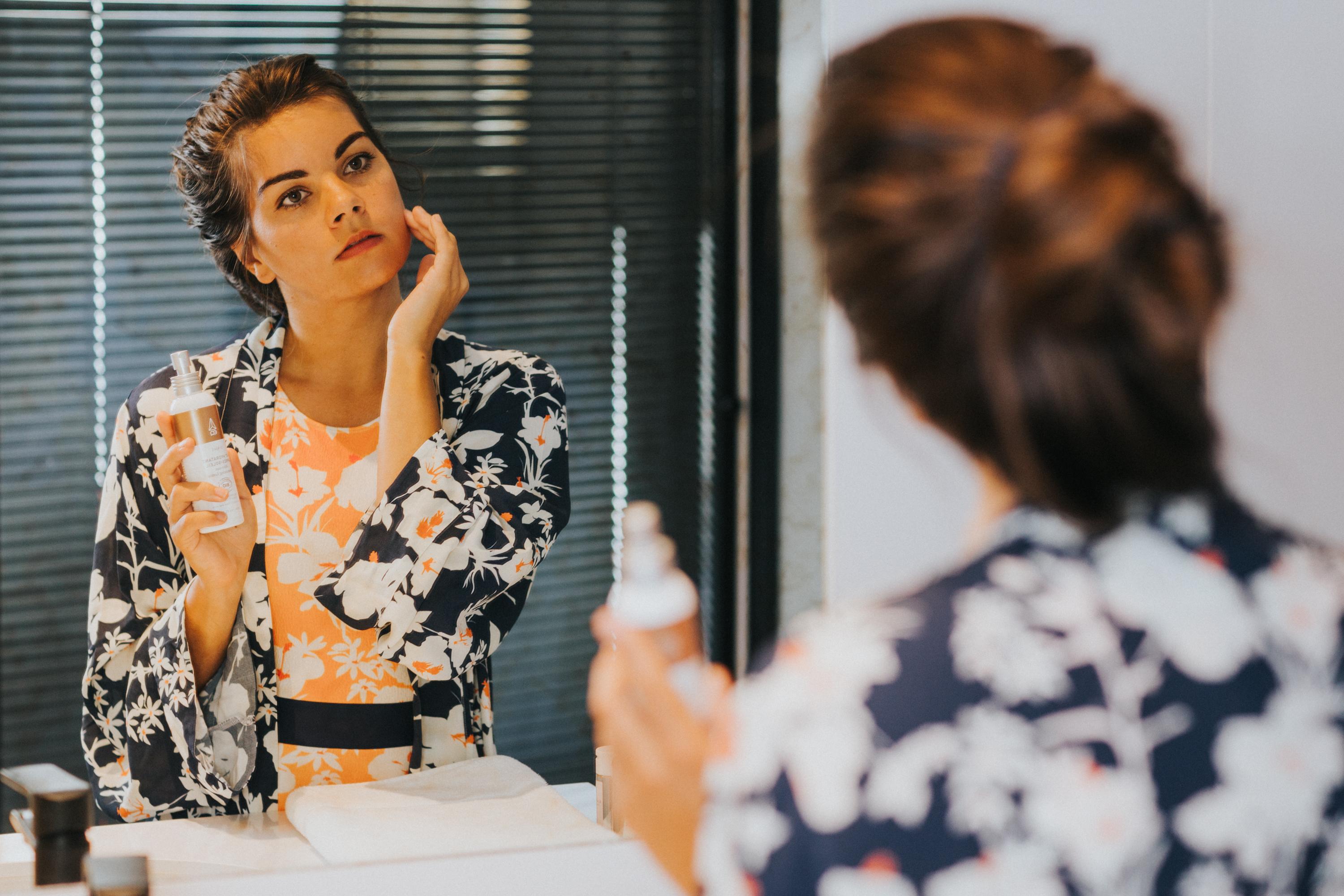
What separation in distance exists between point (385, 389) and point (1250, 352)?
0.89 meters

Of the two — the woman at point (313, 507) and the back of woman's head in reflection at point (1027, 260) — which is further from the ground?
the back of woman's head in reflection at point (1027, 260)

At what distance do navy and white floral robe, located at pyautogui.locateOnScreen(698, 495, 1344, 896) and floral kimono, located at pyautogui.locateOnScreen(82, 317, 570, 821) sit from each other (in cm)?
49

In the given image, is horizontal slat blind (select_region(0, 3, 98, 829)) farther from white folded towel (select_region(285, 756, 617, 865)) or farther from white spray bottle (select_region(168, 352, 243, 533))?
white folded towel (select_region(285, 756, 617, 865))

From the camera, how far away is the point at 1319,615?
1.77ft

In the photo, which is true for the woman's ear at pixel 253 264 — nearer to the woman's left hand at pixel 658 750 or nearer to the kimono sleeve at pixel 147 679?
the kimono sleeve at pixel 147 679

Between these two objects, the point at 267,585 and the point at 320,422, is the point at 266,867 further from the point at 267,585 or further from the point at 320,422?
the point at 320,422

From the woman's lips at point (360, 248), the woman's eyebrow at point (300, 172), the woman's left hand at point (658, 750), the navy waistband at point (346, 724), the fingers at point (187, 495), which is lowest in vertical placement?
the navy waistband at point (346, 724)

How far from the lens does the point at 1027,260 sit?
1.60ft

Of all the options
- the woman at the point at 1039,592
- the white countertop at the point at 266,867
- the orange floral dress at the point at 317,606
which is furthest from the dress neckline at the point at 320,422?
the woman at the point at 1039,592

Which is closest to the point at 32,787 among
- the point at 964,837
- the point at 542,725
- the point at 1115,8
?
the point at 542,725

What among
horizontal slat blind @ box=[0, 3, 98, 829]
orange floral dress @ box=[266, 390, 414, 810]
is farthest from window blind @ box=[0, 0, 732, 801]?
orange floral dress @ box=[266, 390, 414, 810]

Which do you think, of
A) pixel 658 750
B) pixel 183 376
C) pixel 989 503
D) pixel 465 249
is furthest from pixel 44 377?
pixel 989 503

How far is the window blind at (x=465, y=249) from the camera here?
0.84 meters

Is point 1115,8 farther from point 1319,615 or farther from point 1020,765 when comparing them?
point 1020,765
